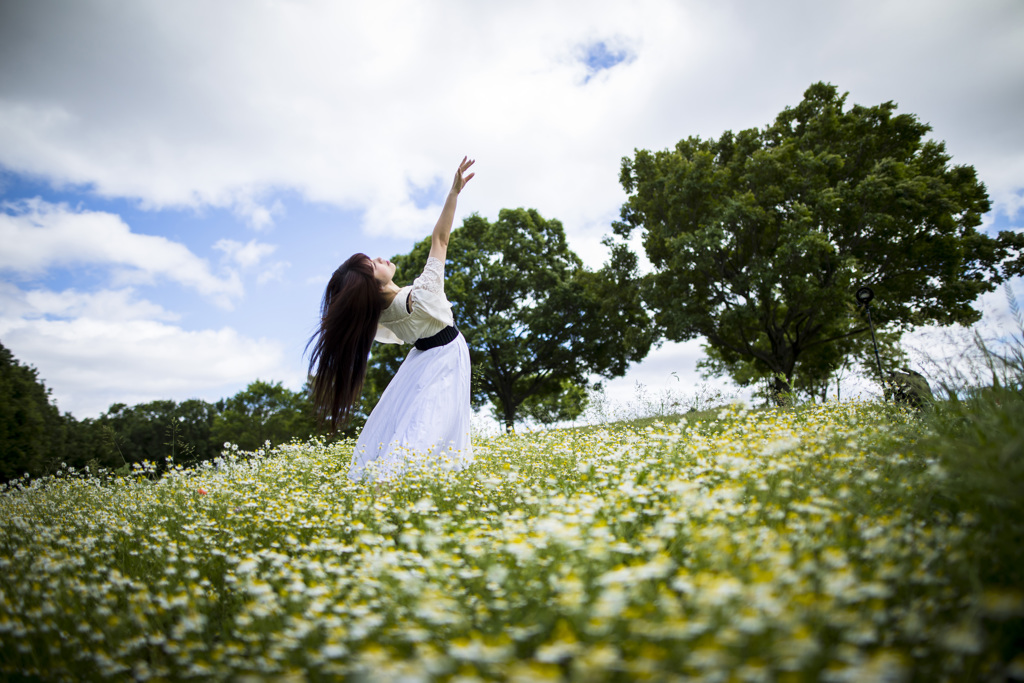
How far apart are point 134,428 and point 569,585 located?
5696 cm

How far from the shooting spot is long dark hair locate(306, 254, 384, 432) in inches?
209

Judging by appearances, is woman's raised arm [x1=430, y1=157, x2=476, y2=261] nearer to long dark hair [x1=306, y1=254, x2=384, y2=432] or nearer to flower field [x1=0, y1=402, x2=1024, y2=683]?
long dark hair [x1=306, y1=254, x2=384, y2=432]

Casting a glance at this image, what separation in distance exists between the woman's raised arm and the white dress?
16 cm

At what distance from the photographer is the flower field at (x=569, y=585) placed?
5.26 ft

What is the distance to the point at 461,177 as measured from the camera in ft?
17.5

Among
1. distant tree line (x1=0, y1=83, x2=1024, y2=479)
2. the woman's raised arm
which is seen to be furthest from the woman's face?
distant tree line (x1=0, y1=83, x2=1024, y2=479)

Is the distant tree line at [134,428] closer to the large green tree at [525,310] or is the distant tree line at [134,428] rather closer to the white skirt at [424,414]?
the white skirt at [424,414]

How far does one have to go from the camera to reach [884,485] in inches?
119

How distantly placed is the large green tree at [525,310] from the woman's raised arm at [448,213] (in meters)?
16.6

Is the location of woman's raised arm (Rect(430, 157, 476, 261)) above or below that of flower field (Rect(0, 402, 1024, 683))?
above

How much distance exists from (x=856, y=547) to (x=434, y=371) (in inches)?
159

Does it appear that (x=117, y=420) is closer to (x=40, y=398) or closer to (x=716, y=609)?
(x=40, y=398)

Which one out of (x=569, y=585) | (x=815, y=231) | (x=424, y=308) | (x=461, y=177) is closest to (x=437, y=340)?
(x=424, y=308)

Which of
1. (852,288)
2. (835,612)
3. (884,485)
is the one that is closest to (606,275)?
(852,288)
